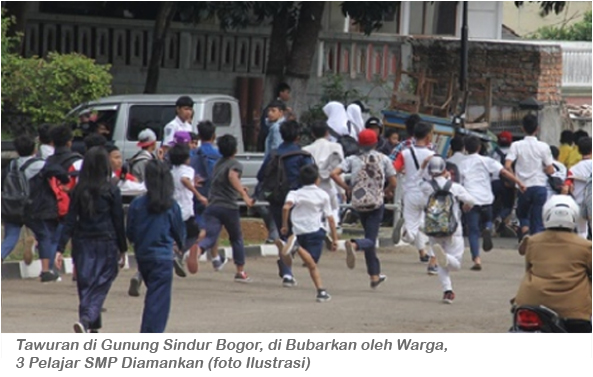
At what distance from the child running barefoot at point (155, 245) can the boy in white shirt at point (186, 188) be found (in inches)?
132

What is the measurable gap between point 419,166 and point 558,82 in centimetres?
1463

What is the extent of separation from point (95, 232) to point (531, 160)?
7184mm

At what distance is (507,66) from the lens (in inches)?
1172

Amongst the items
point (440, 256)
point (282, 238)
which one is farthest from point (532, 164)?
point (440, 256)

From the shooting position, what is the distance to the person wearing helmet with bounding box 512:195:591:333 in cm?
954

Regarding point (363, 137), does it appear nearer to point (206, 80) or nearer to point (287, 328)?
point (287, 328)

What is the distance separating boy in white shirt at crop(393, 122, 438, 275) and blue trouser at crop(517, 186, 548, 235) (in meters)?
1.63

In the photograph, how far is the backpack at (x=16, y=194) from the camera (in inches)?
589

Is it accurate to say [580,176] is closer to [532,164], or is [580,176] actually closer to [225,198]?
[532,164]

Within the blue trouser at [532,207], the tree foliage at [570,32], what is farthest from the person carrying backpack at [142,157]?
the tree foliage at [570,32]

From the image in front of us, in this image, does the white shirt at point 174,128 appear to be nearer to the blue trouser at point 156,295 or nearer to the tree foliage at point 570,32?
the blue trouser at point 156,295

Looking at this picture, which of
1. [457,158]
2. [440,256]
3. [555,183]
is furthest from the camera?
[555,183]

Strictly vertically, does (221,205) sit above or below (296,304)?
above

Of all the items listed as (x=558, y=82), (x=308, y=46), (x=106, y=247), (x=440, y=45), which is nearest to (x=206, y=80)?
(x=308, y=46)
